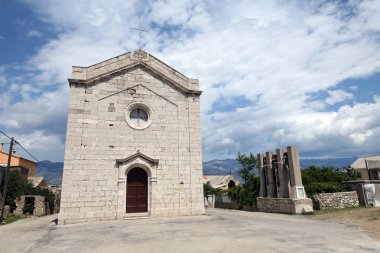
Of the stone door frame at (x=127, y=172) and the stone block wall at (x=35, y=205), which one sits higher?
the stone door frame at (x=127, y=172)

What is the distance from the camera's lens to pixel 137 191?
50.6 feet

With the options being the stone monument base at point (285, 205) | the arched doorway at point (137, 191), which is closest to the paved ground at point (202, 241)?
the arched doorway at point (137, 191)

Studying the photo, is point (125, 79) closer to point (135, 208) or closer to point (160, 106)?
point (160, 106)

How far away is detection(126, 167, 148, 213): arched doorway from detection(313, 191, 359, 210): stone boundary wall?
10.9m

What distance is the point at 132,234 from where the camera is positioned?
9.91 m

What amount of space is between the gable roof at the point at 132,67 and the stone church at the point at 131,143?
5 cm

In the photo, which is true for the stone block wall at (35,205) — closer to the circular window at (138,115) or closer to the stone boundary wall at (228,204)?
the circular window at (138,115)

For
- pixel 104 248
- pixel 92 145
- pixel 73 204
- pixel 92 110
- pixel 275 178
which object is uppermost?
pixel 92 110

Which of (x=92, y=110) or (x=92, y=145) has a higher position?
(x=92, y=110)

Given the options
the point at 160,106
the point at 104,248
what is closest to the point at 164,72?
the point at 160,106

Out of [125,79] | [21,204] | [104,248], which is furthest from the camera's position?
[21,204]

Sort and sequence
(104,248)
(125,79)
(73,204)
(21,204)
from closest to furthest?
(104,248), (73,204), (125,79), (21,204)

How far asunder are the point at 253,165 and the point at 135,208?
3012cm

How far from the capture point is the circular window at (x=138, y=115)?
15891 mm
